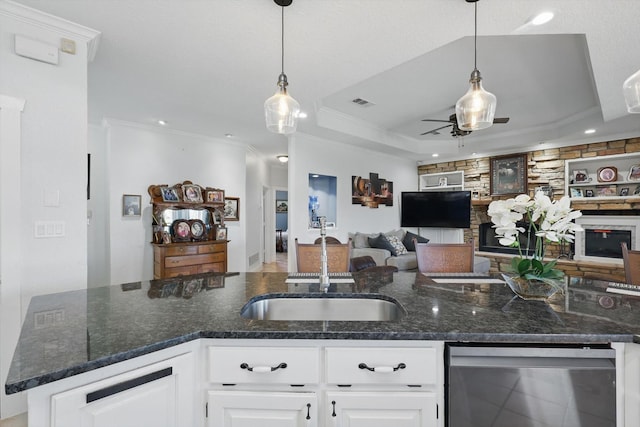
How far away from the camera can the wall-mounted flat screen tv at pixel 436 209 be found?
19.8 feet

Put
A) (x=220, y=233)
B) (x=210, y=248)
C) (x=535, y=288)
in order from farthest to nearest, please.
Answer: (x=220, y=233) < (x=210, y=248) < (x=535, y=288)

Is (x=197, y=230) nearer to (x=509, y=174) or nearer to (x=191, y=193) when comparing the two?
(x=191, y=193)

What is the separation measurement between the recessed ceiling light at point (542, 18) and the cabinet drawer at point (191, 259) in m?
4.31

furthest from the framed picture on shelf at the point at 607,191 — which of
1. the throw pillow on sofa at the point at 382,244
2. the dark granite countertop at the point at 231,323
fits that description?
the dark granite countertop at the point at 231,323

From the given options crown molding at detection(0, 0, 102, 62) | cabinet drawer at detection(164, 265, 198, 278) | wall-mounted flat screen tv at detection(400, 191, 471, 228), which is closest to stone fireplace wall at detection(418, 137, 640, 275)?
wall-mounted flat screen tv at detection(400, 191, 471, 228)

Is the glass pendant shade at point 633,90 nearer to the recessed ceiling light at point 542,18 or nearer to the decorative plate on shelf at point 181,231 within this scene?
the recessed ceiling light at point 542,18

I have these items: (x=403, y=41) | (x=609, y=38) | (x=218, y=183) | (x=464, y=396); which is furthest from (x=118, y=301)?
(x=218, y=183)

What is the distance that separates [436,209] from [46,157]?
602 centimetres

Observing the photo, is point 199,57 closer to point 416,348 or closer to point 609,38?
point 416,348

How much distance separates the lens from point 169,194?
4.34 meters

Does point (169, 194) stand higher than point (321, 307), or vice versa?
point (169, 194)

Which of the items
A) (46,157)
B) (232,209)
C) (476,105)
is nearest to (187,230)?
(232,209)

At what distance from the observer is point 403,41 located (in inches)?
84.4

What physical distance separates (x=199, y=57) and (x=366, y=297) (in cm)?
224
